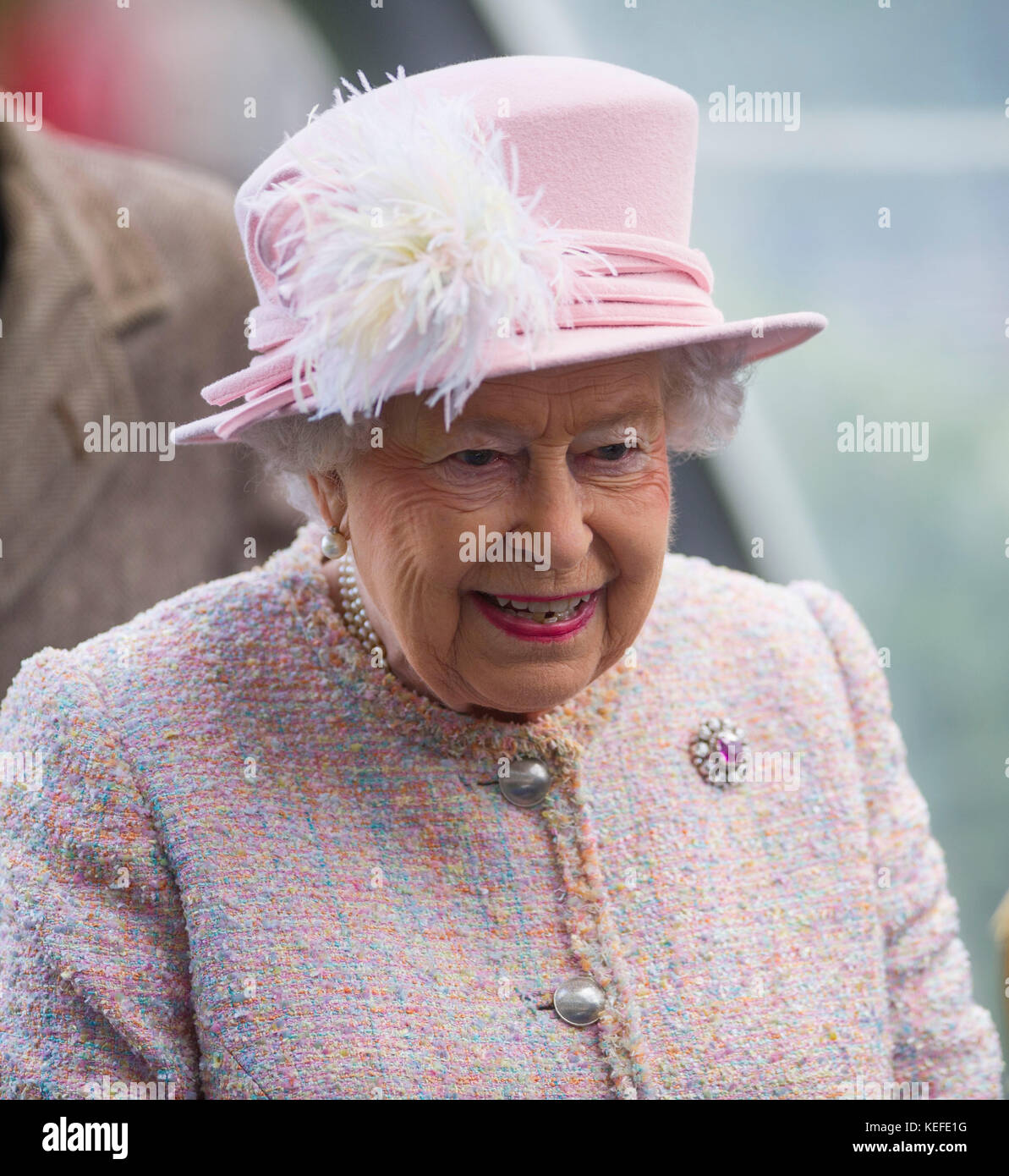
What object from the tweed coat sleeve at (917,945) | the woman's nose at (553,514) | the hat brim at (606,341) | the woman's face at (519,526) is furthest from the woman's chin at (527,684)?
the tweed coat sleeve at (917,945)

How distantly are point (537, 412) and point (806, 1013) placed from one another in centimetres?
88

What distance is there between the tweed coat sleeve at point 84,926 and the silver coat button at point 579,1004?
45 centimetres

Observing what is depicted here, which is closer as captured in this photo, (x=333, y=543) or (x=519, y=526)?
(x=519, y=526)

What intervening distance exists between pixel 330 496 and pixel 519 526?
304 mm

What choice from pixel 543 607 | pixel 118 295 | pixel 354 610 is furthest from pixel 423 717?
pixel 118 295

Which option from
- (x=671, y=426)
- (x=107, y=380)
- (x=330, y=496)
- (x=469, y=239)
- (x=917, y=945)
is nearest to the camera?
(x=469, y=239)

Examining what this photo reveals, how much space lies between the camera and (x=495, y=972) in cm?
166

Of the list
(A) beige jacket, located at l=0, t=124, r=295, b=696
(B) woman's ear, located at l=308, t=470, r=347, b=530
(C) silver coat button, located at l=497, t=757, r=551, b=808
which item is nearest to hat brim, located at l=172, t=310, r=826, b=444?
(B) woman's ear, located at l=308, t=470, r=347, b=530

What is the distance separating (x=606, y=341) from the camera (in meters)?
1.41

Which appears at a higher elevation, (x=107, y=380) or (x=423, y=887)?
(x=107, y=380)

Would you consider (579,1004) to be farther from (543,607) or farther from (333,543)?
(333,543)

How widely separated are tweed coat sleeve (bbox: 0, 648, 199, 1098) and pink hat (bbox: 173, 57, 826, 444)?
0.45 m

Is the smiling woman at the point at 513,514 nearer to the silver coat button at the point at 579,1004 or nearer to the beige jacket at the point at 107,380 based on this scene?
the silver coat button at the point at 579,1004
